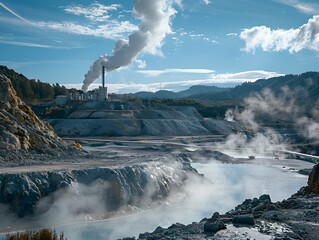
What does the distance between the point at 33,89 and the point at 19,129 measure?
81.7m

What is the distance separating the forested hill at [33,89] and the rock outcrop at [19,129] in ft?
214

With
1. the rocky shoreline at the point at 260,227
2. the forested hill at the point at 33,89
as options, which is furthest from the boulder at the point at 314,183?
the forested hill at the point at 33,89

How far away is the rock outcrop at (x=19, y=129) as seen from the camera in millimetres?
31844

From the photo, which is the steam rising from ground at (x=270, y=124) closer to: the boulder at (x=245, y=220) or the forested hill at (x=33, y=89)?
the forested hill at (x=33, y=89)

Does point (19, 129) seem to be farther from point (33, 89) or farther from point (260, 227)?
point (33, 89)

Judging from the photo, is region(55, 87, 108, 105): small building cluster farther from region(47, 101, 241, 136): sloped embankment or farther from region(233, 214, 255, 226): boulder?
region(233, 214, 255, 226): boulder

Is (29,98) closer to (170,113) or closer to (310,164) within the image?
(170,113)

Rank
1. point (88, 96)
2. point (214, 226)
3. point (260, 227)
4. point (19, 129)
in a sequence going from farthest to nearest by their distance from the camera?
point (88, 96) < point (19, 129) < point (260, 227) < point (214, 226)

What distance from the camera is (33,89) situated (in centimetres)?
11219

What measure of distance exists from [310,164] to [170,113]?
4070cm

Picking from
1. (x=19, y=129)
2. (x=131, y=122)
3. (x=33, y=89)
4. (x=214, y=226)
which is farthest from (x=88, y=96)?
(x=214, y=226)

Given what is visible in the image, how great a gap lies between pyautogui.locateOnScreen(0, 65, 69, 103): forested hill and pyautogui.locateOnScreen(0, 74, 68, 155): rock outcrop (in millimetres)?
65332

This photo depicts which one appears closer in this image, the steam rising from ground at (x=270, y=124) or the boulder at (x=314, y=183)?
the boulder at (x=314, y=183)

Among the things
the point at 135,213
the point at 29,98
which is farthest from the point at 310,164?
the point at 29,98
